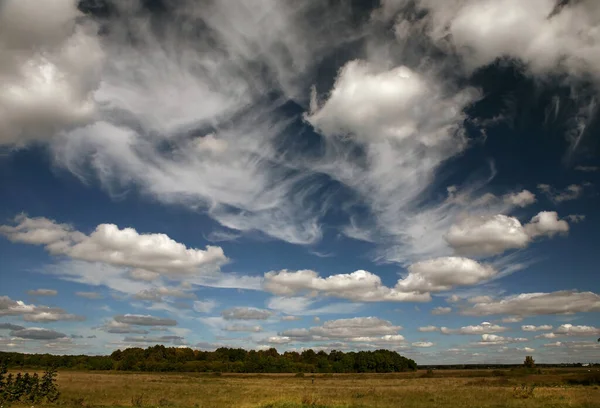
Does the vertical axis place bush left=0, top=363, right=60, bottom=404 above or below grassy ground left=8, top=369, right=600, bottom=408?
above

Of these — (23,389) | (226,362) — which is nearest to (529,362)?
(226,362)

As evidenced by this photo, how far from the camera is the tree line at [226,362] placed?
146875mm

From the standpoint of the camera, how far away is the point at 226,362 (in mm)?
162250

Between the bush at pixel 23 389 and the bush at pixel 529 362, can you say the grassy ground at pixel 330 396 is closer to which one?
the bush at pixel 23 389

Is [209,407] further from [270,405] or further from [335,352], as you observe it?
[335,352]

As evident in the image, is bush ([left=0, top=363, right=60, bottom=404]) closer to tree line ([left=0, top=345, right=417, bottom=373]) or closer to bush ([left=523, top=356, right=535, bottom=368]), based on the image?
tree line ([left=0, top=345, right=417, bottom=373])

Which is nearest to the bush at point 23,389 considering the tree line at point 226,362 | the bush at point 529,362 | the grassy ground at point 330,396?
the grassy ground at point 330,396

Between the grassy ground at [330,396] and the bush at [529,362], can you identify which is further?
the bush at [529,362]

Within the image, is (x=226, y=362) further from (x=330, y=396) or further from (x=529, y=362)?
(x=330, y=396)

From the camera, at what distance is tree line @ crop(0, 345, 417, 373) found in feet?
482

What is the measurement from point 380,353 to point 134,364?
323 ft

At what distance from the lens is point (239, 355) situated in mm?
189500

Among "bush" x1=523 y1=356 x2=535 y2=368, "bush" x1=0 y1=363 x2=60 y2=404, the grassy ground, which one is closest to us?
"bush" x1=0 y1=363 x2=60 y2=404

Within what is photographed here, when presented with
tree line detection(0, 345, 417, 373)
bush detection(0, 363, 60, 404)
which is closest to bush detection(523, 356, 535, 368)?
tree line detection(0, 345, 417, 373)
